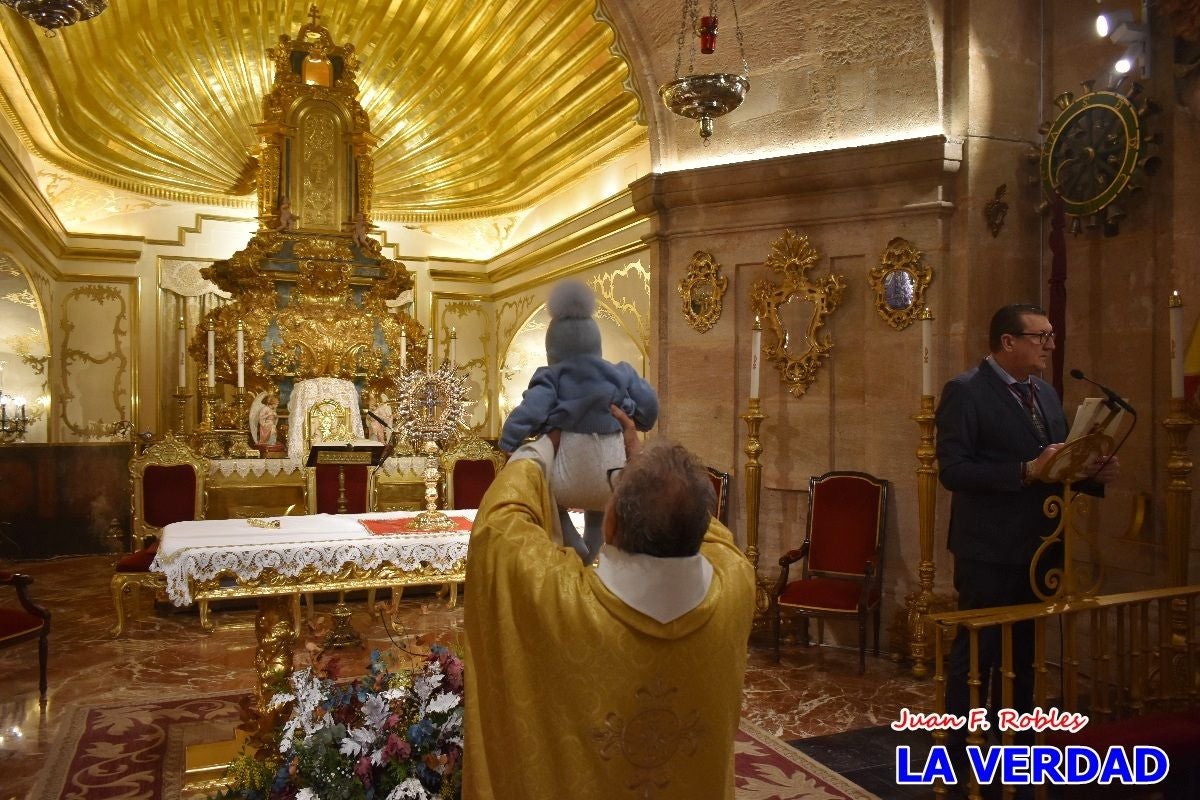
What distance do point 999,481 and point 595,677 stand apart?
86.6 inches

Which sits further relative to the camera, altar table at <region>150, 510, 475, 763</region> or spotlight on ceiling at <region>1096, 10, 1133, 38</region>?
spotlight on ceiling at <region>1096, 10, 1133, 38</region>

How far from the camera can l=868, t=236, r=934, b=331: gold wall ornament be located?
5.68m

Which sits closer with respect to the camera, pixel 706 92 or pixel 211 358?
pixel 706 92

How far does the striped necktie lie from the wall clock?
1855 mm

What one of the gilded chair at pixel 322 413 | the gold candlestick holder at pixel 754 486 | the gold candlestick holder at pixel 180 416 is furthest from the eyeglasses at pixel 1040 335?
the gold candlestick holder at pixel 180 416

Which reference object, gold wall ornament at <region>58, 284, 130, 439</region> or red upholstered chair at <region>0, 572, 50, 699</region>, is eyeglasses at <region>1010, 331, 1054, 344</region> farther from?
gold wall ornament at <region>58, 284, 130, 439</region>

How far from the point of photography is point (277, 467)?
8297 millimetres

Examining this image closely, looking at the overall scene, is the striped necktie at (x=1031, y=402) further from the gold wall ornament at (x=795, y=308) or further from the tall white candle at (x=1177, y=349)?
the gold wall ornament at (x=795, y=308)

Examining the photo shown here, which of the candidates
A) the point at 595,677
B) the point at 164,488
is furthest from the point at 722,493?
the point at 595,677

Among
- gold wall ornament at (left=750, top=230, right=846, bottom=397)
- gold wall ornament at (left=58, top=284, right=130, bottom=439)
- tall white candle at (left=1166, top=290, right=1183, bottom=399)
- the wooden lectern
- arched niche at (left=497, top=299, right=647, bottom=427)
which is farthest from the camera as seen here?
arched niche at (left=497, top=299, right=647, bottom=427)

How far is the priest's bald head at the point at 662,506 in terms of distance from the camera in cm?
176

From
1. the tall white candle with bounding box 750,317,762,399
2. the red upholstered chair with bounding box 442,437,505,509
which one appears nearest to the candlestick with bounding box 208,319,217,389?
the red upholstered chair with bounding box 442,437,505,509

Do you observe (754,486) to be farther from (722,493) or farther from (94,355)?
(94,355)

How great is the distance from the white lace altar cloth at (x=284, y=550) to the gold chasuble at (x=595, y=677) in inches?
105
